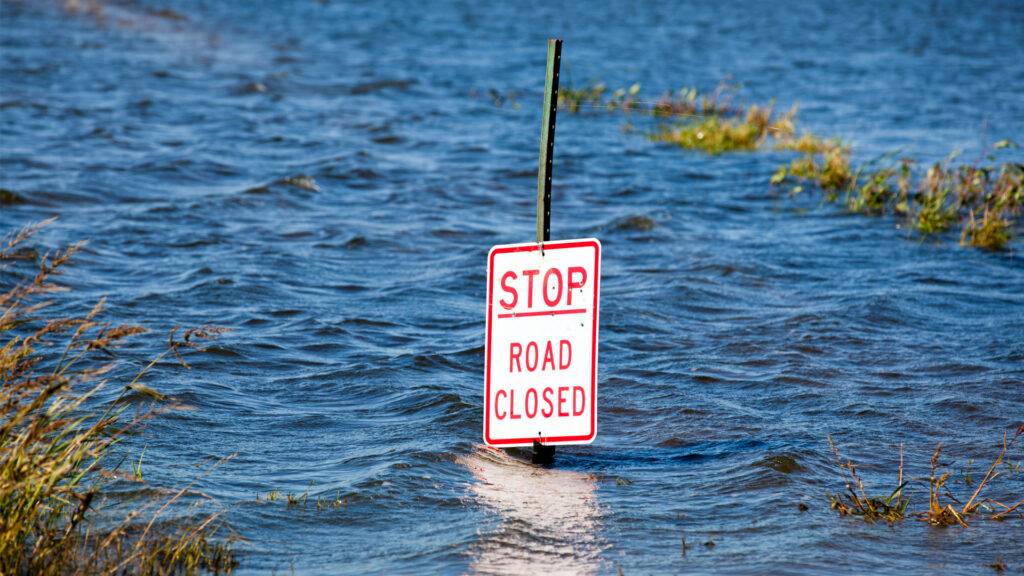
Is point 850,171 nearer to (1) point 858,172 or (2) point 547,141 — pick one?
(1) point 858,172

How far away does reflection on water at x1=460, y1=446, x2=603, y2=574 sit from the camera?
4539 mm

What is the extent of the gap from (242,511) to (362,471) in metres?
0.82

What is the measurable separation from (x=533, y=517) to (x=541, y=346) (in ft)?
2.86

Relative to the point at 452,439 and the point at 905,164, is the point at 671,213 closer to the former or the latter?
the point at 905,164

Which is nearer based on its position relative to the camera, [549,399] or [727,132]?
[549,399]

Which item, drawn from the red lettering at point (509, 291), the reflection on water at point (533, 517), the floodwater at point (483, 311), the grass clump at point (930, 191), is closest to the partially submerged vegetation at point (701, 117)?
the floodwater at point (483, 311)

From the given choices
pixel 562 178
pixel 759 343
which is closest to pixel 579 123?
pixel 562 178

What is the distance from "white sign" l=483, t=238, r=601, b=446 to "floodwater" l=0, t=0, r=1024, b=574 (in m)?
0.35

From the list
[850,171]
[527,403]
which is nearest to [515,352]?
[527,403]

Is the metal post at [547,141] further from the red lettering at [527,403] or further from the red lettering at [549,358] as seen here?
the red lettering at [527,403]

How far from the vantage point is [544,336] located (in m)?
5.43

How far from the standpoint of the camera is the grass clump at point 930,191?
11938 millimetres

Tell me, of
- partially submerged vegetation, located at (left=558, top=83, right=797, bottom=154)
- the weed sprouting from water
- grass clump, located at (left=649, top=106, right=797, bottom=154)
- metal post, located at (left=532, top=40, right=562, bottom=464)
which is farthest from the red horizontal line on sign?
grass clump, located at (left=649, top=106, right=797, bottom=154)

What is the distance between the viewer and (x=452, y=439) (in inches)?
245
